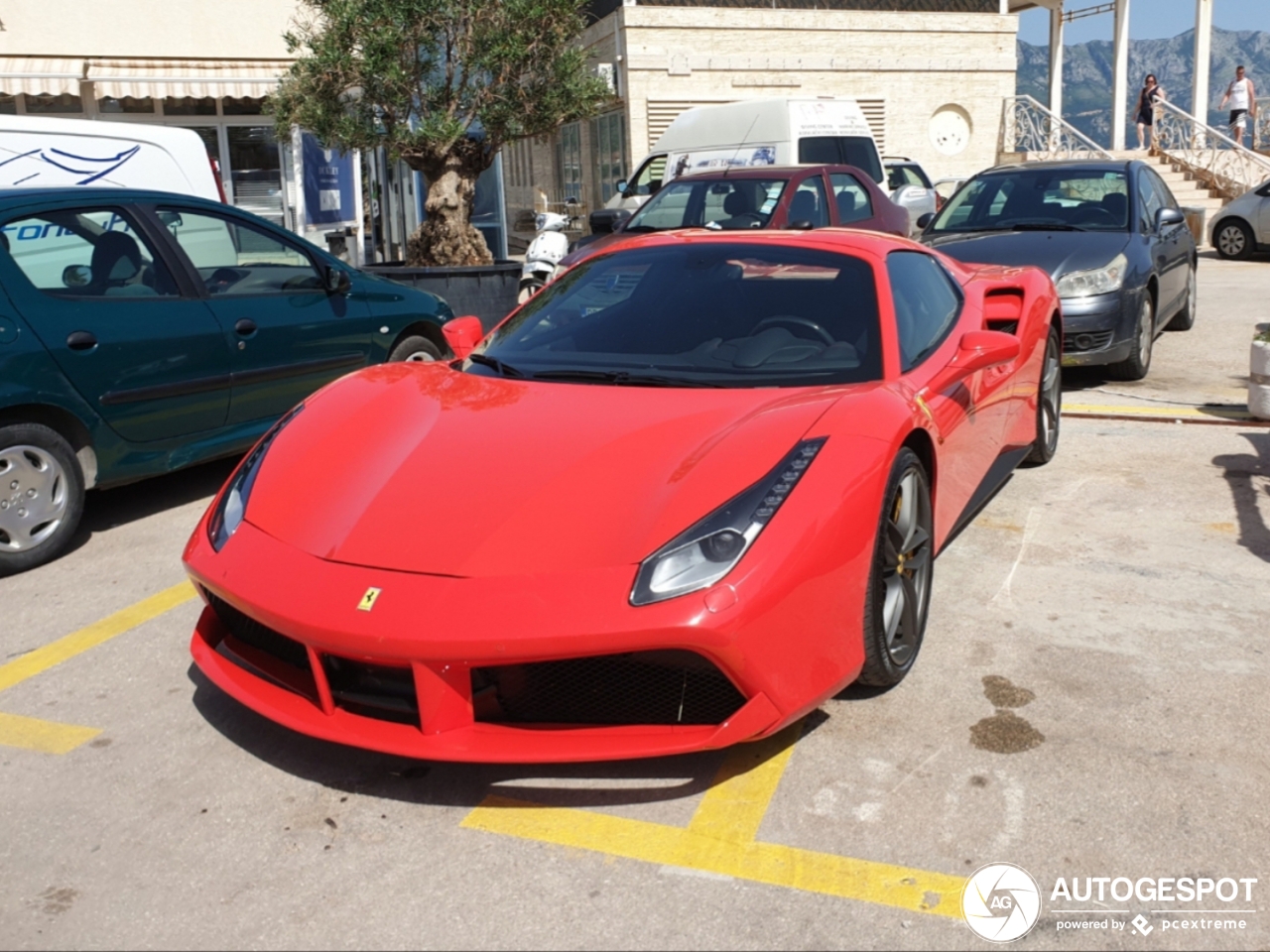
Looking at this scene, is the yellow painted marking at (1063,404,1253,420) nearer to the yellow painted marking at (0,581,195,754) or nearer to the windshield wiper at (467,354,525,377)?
the windshield wiper at (467,354,525,377)

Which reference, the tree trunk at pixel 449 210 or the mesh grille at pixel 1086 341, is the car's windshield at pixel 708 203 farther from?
the mesh grille at pixel 1086 341

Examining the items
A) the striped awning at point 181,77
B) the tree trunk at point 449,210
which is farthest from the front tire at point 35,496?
the striped awning at point 181,77

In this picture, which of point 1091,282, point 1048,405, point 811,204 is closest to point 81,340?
point 1048,405

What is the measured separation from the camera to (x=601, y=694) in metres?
2.90

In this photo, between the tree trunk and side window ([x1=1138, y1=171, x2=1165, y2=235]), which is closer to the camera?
side window ([x1=1138, y1=171, x2=1165, y2=235])

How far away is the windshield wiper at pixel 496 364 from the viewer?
13.5 feet

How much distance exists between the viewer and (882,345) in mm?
3920

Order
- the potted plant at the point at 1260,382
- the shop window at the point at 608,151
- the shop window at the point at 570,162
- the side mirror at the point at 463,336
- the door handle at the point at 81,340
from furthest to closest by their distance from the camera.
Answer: the shop window at the point at 570,162 < the shop window at the point at 608,151 < the potted plant at the point at 1260,382 < the door handle at the point at 81,340 < the side mirror at the point at 463,336

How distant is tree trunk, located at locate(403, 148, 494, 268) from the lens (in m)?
10.6

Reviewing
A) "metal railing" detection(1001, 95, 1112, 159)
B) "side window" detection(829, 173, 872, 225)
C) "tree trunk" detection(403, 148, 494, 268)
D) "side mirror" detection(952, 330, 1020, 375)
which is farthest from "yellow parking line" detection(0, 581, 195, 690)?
"metal railing" detection(1001, 95, 1112, 159)

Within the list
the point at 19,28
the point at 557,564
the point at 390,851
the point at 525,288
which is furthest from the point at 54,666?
the point at 19,28

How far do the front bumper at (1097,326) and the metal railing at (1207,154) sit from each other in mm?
17863

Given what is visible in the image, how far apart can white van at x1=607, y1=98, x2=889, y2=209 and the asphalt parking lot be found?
11.2m

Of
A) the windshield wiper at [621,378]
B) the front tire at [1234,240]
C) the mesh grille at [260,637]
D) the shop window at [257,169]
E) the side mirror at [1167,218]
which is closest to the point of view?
the mesh grille at [260,637]
